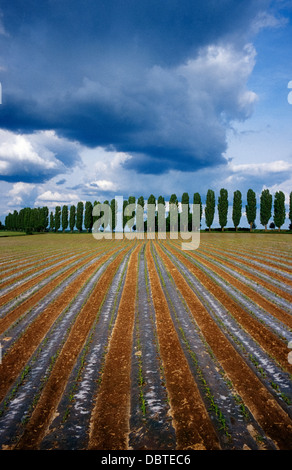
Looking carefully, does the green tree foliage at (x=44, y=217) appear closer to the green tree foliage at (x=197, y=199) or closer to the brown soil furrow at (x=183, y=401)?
the green tree foliage at (x=197, y=199)

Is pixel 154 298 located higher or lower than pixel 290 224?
lower

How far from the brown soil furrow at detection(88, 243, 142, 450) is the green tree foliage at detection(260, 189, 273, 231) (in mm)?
74792

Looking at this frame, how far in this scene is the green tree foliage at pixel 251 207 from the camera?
247 feet

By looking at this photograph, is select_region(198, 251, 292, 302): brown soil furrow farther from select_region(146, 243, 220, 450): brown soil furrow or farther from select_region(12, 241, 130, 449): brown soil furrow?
select_region(12, 241, 130, 449): brown soil furrow

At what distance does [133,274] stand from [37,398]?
12.0 meters

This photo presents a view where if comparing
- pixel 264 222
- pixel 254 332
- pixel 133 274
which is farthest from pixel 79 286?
pixel 264 222

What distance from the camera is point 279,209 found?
71.8 metres

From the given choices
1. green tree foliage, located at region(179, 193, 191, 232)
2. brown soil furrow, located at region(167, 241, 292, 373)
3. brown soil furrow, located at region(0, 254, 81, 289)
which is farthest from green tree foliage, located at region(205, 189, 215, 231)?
brown soil furrow, located at region(167, 241, 292, 373)

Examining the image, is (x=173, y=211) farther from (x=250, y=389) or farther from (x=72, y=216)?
(x=250, y=389)

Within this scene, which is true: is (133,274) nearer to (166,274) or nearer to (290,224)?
(166,274)

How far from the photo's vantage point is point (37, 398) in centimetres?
606

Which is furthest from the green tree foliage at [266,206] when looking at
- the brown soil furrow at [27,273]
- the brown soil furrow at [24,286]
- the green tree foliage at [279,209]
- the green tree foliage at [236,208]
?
the brown soil furrow at [24,286]

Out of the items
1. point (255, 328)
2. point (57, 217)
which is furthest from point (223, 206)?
point (255, 328)

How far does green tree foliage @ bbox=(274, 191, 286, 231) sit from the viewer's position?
71.2m
